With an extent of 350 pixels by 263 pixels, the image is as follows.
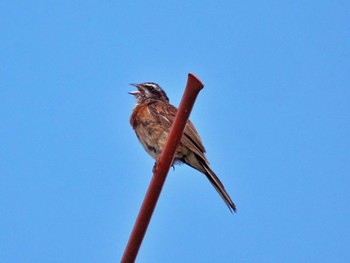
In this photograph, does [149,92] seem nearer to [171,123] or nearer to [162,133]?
[162,133]

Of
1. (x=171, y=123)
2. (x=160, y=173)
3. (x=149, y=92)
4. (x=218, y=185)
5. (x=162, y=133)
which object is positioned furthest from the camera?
(x=149, y=92)

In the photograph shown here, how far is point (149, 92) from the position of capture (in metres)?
8.46

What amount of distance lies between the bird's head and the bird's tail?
1847 mm

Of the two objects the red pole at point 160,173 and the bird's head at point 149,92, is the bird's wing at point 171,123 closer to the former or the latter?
the bird's head at point 149,92

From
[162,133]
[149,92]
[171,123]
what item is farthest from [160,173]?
[149,92]

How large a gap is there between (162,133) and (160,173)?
4.66m

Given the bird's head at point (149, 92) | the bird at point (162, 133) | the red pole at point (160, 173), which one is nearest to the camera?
the red pole at point (160, 173)

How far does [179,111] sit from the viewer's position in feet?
8.31

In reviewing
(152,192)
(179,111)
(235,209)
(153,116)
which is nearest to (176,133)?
(179,111)

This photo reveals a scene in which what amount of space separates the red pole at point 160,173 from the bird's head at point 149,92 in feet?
18.9

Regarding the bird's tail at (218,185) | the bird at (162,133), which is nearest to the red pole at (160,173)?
the bird's tail at (218,185)

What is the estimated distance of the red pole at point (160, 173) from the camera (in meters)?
2.39

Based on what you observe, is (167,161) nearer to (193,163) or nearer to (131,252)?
(131,252)

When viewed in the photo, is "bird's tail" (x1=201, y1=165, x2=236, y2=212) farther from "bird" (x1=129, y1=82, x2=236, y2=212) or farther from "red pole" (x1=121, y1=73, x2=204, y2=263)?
"red pole" (x1=121, y1=73, x2=204, y2=263)
